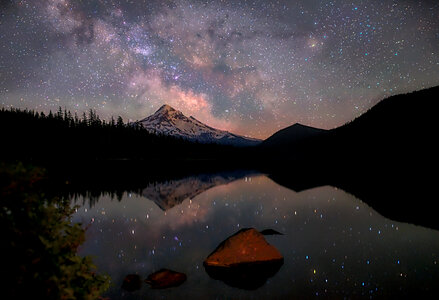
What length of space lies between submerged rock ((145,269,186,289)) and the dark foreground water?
0.31 meters

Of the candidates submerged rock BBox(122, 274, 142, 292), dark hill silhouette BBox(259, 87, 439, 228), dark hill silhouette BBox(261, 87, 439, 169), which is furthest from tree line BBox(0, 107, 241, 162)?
dark hill silhouette BBox(261, 87, 439, 169)

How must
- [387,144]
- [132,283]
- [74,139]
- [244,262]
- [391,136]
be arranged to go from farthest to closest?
1. [391,136]
2. [387,144]
3. [74,139]
4. [244,262]
5. [132,283]

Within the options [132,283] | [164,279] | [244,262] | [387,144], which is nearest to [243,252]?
[244,262]

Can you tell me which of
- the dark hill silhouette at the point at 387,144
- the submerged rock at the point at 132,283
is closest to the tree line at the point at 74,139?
the dark hill silhouette at the point at 387,144

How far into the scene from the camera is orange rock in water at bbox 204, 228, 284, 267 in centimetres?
1195

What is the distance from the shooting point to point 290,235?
18297 millimetres

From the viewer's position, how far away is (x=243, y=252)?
40.3 ft

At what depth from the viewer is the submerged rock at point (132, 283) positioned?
32.2ft

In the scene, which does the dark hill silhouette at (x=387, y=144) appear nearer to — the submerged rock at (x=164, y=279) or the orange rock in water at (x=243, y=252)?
the orange rock in water at (x=243, y=252)

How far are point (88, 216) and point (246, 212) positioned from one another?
16.2 meters

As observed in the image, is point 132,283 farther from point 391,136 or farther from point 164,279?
point 391,136

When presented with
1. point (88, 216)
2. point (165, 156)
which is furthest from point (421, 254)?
point (165, 156)

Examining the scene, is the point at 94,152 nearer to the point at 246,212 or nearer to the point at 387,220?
the point at 246,212

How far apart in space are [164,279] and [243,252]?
412 centimetres
